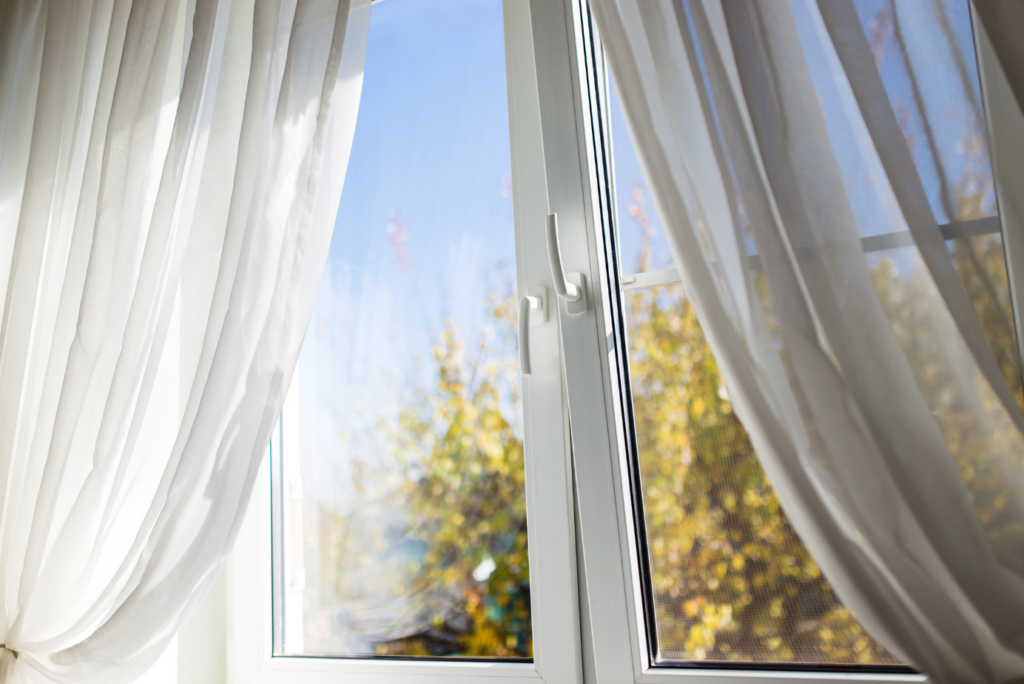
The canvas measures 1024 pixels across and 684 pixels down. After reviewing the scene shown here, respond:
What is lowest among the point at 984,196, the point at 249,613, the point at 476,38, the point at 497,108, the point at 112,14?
the point at 249,613

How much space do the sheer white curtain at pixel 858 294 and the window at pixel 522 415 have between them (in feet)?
0.05

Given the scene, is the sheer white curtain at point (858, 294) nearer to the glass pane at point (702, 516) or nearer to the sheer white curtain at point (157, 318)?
the glass pane at point (702, 516)

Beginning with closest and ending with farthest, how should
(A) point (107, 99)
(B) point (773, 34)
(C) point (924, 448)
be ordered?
1. (C) point (924, 448)
2. (B) point (773, 34)
3. (A) point (107, 99)

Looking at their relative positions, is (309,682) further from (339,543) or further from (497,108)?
(497,108)

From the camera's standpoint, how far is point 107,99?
137cm

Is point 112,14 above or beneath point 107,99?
above

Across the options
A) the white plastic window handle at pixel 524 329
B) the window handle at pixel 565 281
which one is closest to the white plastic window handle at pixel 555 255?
the window handle at pixel 565 281

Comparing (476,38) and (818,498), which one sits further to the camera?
(476,38)

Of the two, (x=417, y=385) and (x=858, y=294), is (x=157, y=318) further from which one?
(x=858, y=294)

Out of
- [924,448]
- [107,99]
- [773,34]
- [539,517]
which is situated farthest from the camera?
[107,99]

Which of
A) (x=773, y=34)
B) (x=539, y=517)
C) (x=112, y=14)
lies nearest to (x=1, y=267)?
(x=112, y=14)

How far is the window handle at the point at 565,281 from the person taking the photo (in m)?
1.08

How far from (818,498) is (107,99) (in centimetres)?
151

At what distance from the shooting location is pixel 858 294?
85 centimetres
